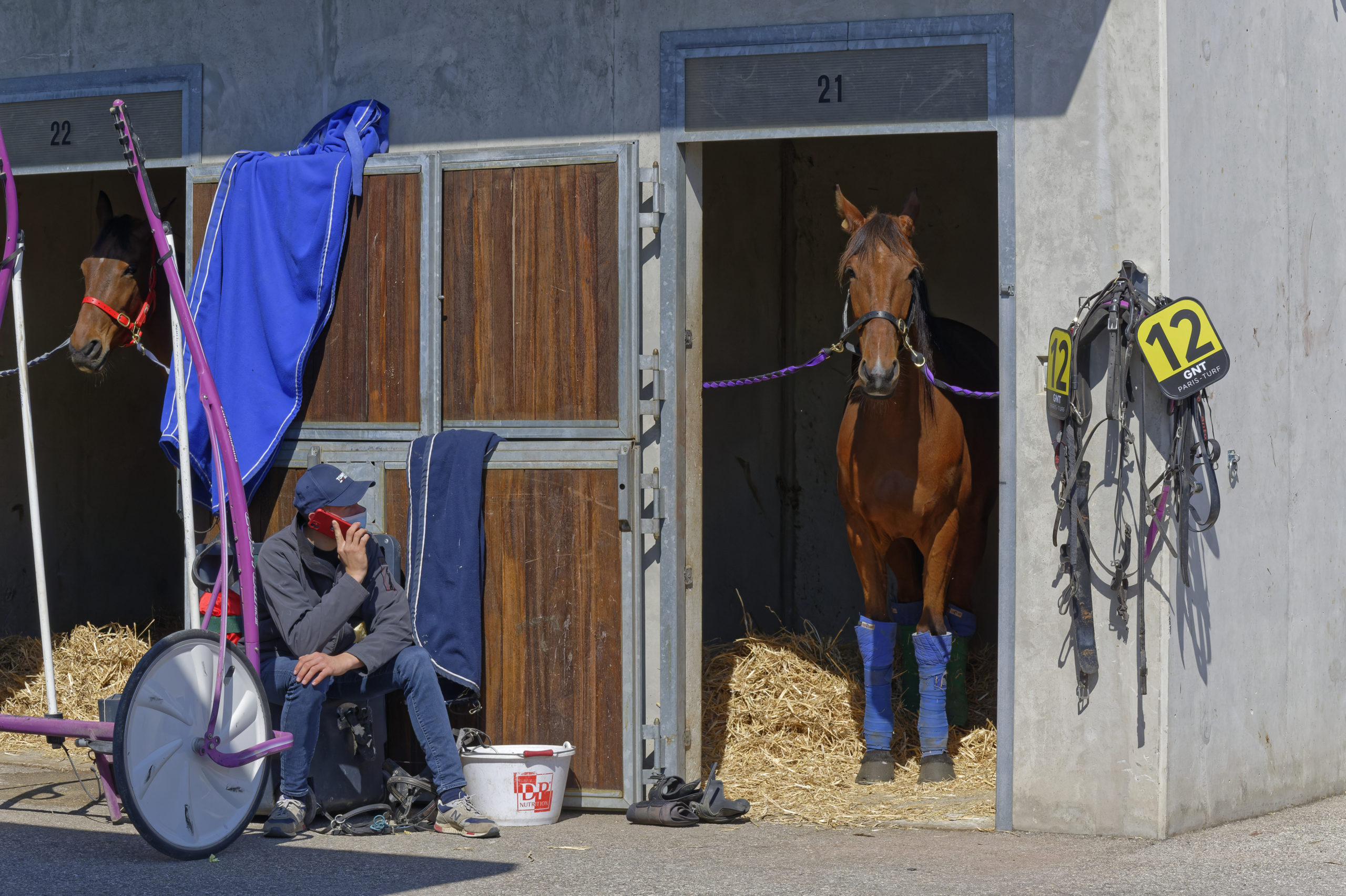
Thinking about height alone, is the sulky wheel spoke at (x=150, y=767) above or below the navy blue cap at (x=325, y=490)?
below

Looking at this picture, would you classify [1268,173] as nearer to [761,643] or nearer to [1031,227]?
[1031,227]

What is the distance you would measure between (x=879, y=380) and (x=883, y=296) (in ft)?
1.31

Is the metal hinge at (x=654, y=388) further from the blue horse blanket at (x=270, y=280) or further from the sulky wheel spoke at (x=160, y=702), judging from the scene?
the sulky wheel spoke at (x=160, y=702)

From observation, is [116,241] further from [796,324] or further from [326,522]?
[796,324]

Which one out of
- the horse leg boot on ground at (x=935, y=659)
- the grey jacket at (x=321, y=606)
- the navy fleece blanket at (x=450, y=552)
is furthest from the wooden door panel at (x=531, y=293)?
the horse leg boot on ground at (x=935, y=659)

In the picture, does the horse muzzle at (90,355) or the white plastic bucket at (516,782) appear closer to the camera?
the white plastic bucket at (516,782)

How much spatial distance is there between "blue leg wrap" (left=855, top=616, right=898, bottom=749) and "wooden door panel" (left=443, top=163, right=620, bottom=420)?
1528mm

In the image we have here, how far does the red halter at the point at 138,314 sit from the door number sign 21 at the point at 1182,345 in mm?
4326

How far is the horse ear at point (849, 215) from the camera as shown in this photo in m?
5.80

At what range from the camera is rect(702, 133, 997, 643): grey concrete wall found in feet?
28.0

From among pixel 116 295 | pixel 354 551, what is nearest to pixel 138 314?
pixel 116 295

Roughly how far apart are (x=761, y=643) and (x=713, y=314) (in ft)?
8.00

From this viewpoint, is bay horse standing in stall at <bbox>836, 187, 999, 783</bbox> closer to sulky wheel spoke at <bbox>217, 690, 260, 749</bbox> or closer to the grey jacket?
the grey jacket

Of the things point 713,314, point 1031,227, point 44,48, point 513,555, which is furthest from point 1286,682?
point 44,48
